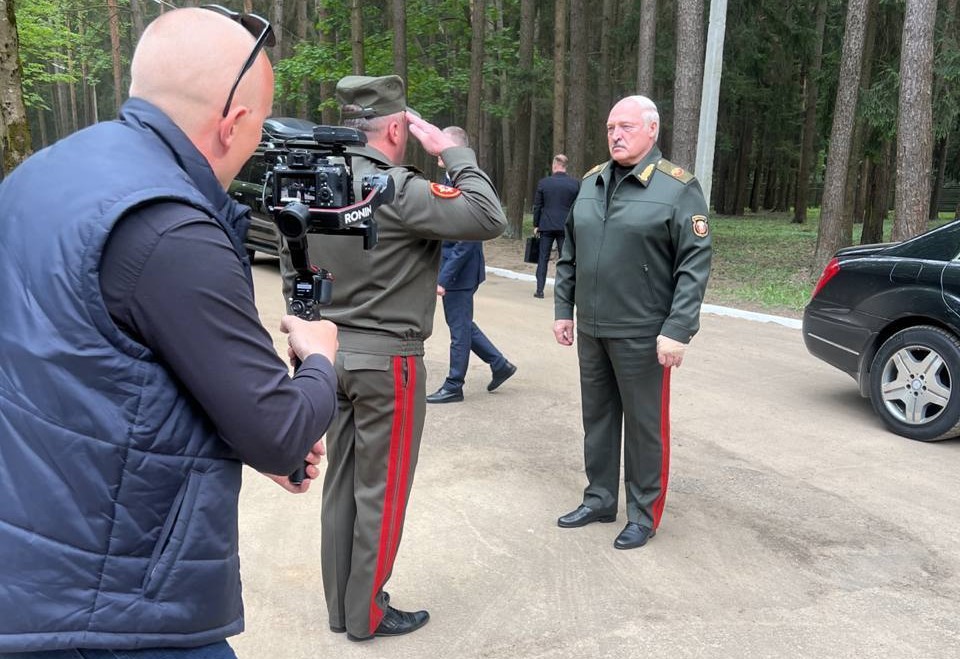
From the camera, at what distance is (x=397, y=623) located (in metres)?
3.49

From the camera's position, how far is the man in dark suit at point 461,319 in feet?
23.2

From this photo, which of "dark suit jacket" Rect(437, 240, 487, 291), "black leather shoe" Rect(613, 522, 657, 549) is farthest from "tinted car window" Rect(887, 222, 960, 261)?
"black leather shoe" Rect(613, 522, 657, 549)

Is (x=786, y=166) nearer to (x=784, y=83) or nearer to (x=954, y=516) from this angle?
(x=784, y=83)

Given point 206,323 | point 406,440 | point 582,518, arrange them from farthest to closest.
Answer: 1. point 582,518
2. point 406,440
3. point 206,323

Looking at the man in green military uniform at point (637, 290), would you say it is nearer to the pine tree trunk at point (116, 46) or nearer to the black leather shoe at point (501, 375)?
the black leather shoe at point (501, 375)

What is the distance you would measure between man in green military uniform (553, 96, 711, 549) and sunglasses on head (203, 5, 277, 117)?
281 cm

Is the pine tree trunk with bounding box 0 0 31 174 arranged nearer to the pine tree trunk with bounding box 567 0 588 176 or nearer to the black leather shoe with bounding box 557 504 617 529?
the black leather shoe with bounding box 557 504 617 529

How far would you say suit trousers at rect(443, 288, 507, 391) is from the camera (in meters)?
7.09

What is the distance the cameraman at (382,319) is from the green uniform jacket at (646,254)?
126cm

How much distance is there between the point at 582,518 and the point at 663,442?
2.06 feet

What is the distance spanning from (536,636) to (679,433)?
9.96ft

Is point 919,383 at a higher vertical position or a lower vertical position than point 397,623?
higher

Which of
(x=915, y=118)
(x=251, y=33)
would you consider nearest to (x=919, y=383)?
(x=251, y=33)

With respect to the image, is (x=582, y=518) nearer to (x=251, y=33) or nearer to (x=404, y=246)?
(x=404, y=246)
